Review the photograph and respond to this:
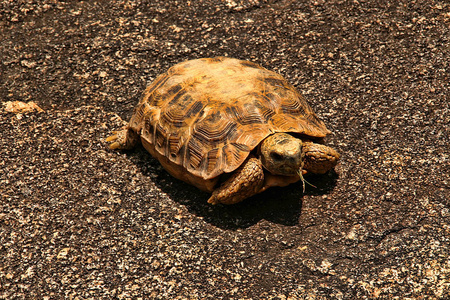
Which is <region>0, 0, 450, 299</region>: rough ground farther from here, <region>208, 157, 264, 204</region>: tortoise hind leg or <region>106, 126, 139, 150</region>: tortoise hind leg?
<region>208, 157, 264, 204</region>: tortoise hind leg

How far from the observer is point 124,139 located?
4465mm

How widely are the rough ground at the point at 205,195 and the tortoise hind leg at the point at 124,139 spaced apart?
9 cm

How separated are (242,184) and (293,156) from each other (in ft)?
1.38

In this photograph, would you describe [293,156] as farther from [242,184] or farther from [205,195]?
[205,195]

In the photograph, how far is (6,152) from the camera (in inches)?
178

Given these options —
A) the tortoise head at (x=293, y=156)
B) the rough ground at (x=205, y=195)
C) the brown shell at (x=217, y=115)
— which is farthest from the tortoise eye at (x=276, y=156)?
the rough ground at (x=205, y=195)

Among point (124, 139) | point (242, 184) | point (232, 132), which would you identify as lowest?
point (124, 139)

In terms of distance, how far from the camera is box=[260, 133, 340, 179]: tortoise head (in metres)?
3.60

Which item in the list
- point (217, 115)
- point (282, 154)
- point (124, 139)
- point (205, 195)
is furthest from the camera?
point (124, 139)

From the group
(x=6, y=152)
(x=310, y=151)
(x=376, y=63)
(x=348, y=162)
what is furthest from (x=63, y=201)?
(x=376, y=63)

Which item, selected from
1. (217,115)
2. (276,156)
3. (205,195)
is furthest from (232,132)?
(205,195)

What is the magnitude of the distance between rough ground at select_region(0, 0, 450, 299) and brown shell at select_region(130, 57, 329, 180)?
15.0 inches

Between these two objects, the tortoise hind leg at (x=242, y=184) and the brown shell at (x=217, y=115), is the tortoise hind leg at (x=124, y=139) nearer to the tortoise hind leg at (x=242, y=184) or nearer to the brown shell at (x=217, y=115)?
the brown shell at (x=217, y=115)

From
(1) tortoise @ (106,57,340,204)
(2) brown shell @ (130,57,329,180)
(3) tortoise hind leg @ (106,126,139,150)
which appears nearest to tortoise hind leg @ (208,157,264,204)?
(1) tortoise @ (106,57,340,204)
